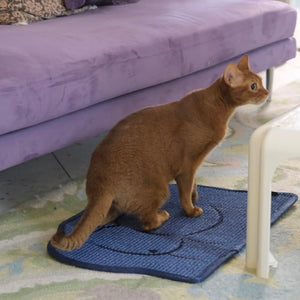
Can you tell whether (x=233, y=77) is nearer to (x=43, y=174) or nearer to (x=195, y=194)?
(x=195, y=194)

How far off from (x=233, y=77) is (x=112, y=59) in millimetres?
398

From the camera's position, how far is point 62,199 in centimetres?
193

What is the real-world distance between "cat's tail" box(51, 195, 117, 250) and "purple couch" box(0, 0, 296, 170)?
29cm

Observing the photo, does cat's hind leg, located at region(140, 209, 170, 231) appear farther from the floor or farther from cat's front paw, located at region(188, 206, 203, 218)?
the floor

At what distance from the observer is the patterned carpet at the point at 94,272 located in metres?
1.40

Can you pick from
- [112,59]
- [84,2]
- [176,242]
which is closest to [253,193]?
[176,242]

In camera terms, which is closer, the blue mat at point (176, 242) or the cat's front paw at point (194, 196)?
the blue mat at point (176, 242)

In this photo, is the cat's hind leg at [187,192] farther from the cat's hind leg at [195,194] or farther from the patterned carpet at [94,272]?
the patterned carpet at [94,272]

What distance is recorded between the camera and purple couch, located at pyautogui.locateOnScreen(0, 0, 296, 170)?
168cm

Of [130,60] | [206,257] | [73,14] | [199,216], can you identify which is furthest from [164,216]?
[73,14]

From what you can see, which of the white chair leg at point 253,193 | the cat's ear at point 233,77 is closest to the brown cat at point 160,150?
the cat's ear at point 233,77

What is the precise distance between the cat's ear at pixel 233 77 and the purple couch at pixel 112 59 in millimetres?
372

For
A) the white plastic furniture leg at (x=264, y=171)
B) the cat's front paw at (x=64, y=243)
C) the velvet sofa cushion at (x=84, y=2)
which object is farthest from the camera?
the velvet sofa cushion at (x=84, y=2)

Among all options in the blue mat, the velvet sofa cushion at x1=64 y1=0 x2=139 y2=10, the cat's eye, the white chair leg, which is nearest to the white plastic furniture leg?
the white chair leg
